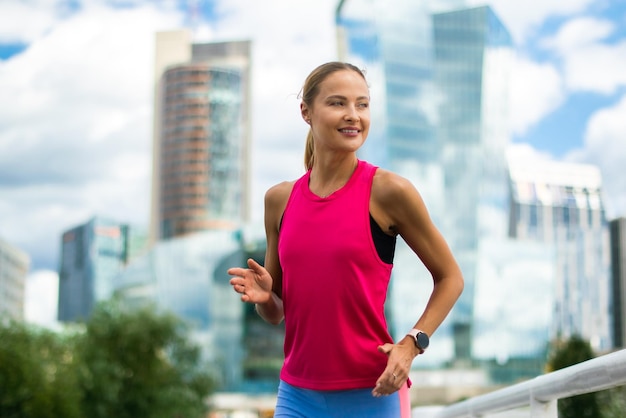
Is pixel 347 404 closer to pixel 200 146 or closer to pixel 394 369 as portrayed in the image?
pixel 394 369

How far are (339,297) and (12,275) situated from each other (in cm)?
17394

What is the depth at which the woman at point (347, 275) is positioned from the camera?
249 centimetres

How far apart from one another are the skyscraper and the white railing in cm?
17157

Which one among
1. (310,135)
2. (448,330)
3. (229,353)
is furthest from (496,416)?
(229,353)

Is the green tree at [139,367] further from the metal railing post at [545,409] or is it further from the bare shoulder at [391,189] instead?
the bare shoulder at [391,189]

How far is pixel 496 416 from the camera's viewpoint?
395 cm

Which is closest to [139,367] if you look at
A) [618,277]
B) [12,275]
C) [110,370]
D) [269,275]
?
[110,370]

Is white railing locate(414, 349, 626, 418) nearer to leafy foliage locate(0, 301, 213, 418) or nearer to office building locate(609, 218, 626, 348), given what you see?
leafy foliage locate(0, 301, 213, 418)

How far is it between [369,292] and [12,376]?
33398mm

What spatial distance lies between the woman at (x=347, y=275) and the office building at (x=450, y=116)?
75622 mm

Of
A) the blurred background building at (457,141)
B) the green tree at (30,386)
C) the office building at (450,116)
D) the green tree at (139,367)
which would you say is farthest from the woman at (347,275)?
the office building at (450,116)

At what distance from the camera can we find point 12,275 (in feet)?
551

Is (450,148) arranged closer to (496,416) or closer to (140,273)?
(140,273)

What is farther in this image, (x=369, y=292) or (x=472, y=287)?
A: (x=472, y=287)
